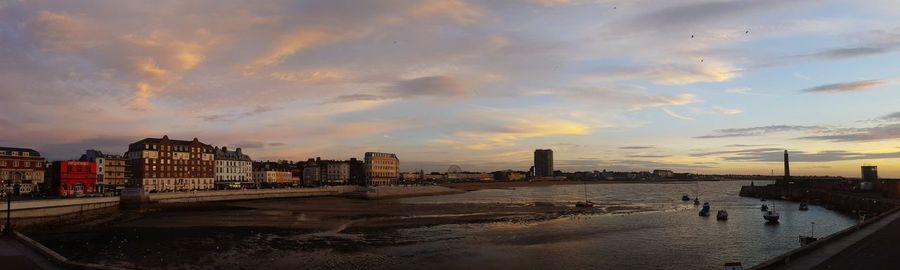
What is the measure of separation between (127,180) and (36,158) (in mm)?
32030

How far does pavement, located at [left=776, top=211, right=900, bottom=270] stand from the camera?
1102 inches

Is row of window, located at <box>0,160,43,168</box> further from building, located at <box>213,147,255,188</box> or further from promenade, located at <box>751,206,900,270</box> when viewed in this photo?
promenade, located at <box>751,206,900,270</box>

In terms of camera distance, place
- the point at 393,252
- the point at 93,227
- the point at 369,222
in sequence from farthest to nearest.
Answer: the point at 369,222 < the point at 93,227 < the point at 393,252

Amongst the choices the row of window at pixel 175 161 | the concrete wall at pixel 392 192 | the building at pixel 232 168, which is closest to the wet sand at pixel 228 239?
the concrete wall at pixel 392 192

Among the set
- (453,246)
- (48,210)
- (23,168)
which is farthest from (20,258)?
(23,168)

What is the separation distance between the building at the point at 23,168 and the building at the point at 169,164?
950 inches

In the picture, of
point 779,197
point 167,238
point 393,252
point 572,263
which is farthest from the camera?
point 779,197

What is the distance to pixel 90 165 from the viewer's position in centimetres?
11862

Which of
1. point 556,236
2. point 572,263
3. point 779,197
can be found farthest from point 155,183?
point 779,197

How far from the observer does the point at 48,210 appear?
70188 mm

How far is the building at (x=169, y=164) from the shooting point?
147 metres

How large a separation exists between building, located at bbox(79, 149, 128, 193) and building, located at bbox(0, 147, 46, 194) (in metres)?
21.2

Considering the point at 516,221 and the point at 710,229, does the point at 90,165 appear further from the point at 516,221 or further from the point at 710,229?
the point at 710,229

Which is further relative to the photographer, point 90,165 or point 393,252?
point 90,165
